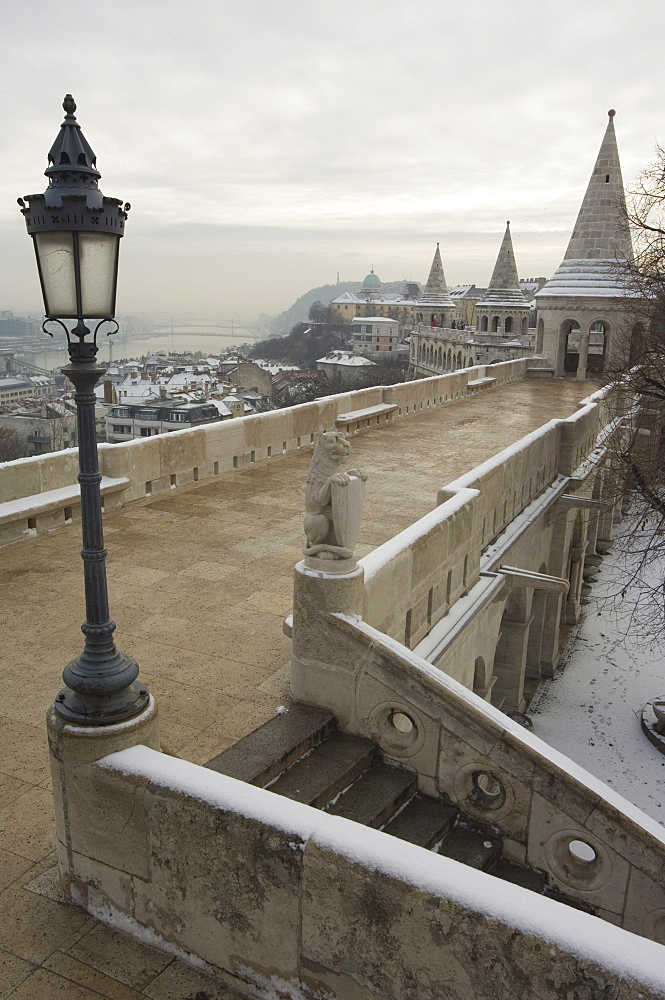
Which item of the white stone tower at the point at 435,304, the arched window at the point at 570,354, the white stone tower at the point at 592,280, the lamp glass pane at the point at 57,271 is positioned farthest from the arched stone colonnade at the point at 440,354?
the lamp glass pane at the point at 57,271

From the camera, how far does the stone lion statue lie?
427cm

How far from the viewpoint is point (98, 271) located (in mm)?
2871

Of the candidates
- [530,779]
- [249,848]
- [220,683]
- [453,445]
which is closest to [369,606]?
[220,683]

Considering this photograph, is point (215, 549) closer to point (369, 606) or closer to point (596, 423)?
point (369, 606)

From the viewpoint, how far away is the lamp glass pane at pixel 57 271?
279 centimetres

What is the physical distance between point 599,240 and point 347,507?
23.1 metres

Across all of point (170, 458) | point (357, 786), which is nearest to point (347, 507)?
point (357, 786)

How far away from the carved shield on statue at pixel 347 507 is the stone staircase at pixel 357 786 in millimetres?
1037

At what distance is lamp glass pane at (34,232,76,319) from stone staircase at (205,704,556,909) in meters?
2.23

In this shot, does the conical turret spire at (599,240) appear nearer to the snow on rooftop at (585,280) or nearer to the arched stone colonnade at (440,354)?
the snow on rooftop at (585,280)

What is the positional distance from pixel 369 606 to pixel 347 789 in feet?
3.65

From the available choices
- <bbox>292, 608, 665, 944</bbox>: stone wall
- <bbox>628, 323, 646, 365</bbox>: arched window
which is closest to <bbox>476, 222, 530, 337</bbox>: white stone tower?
<bbox>628, 323, 646, 365</bbox>: arched window

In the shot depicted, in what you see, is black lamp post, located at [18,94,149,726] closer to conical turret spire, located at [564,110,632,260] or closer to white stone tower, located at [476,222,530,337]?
conical turret spire, located at [564,110,632,260]

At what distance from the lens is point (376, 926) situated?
267 cm
